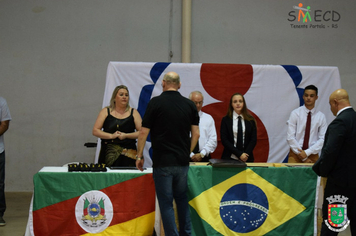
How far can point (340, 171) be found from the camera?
2701 mm

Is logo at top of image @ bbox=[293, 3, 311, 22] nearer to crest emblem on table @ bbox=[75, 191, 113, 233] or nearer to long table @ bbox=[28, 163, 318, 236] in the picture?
long table @ bbox=[28, 163, 318, 236]

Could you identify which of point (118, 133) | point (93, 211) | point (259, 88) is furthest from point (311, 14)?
point (93, 211)

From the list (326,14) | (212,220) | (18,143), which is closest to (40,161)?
(18,143)

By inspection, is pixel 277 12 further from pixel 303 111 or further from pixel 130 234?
pixel 130 234

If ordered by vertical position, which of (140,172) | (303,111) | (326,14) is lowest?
(140,172)

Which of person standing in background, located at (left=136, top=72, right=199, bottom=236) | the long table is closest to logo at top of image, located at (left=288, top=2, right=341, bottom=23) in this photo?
the long table

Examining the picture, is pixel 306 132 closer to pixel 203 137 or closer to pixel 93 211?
pixel 203 137

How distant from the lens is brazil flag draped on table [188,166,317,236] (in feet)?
10.8

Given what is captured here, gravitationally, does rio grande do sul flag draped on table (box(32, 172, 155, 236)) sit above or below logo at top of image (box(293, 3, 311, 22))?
below

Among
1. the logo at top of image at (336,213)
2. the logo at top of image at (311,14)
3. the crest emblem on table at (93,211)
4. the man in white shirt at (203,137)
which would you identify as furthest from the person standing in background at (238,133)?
the logo at top of image at (311,14)

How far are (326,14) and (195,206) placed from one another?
13.9 feet

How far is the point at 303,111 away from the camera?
4.20 m

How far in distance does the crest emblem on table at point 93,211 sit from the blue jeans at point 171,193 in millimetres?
595

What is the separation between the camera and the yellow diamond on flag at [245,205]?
10.8ft
